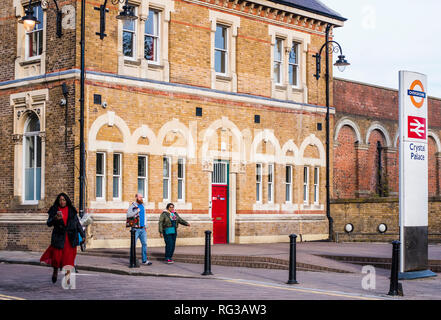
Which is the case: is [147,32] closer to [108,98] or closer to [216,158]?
[108,98]

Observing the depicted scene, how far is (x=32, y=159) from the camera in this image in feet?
84.1

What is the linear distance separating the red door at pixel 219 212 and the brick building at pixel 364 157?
223 inches

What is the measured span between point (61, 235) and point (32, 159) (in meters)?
11.2

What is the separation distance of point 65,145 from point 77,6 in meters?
4.26

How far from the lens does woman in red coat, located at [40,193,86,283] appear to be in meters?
14.9

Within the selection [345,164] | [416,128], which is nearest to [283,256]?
[416,128]

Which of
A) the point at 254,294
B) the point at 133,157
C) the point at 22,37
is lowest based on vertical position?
the point at 254,294

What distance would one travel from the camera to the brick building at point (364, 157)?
101 ft

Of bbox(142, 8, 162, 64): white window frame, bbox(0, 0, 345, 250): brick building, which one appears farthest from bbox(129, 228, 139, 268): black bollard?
bbox(142, 8, 162, 64): white window frame

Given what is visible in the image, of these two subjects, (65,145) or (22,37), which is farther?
(22,37)

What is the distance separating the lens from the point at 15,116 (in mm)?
25891

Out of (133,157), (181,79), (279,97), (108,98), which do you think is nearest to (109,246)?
(133,157)

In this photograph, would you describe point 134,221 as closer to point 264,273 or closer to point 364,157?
point 264,273

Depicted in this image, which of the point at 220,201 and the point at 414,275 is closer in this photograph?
the point at 414,275
